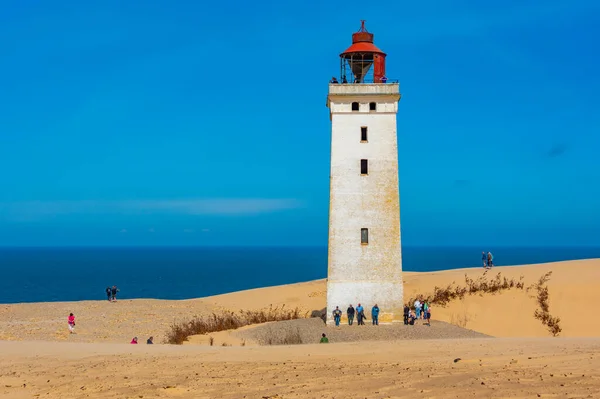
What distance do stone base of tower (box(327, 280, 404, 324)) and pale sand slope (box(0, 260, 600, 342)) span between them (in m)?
0.48

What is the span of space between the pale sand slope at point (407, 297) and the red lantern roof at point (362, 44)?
38.6 ft

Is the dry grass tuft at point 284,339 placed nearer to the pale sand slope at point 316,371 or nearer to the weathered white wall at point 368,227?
the weathered white wall at point 368,227

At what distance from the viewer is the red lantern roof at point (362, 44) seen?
32125mm

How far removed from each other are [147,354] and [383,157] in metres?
15.5

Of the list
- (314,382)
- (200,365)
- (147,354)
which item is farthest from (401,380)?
(147,354)

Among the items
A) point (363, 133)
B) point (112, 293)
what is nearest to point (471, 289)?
point (363, 133)

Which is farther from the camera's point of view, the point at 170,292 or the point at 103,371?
the point at 170,292

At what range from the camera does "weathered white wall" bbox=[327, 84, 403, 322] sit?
30703 millimetres

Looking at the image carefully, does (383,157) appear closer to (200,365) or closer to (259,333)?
(259,333)

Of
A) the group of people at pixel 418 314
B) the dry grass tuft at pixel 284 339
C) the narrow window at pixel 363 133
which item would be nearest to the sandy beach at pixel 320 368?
the group of people at pixel 418 314

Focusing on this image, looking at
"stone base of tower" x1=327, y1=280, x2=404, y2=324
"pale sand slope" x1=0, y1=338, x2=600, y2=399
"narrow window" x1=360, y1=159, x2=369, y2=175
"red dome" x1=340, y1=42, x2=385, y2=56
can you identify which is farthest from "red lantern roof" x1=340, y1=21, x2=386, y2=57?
"pale sand slope" x1=0, y1=338, x2=600, y2=399

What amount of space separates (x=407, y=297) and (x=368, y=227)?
1049cm

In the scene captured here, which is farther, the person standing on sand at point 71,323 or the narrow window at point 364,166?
the person standing on sand at point 71,323

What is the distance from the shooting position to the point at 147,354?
19.2 meters
